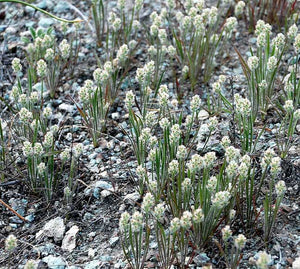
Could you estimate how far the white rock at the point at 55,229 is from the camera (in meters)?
3.33

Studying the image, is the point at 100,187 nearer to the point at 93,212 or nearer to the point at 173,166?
the point at 93,212

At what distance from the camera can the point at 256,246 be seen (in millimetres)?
3041

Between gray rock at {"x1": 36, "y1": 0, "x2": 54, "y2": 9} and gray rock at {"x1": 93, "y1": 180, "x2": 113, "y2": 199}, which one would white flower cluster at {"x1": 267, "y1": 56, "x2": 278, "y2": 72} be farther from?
gray rock at {"x1": 36, "y1": 0, "x2": 54, "y2": 9}

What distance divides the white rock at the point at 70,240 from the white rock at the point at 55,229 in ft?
0.14

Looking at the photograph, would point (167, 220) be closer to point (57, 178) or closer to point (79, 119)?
point (57, 178)

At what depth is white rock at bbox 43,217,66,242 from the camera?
3.33m

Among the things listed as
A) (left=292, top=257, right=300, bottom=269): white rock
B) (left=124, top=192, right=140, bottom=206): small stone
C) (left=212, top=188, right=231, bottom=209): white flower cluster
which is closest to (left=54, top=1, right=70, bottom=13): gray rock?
(left=124, top=192, right=140, bottom=206): small stone

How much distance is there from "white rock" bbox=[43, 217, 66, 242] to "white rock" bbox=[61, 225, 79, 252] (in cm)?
4

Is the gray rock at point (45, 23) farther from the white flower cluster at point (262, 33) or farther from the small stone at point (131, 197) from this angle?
the small stone at point (131, 197)

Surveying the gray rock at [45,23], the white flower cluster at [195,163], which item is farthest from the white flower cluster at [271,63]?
the gray rock at [45,23]

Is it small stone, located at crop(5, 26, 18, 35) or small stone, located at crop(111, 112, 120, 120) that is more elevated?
small stone, located at crop(5, 26, 18, 35)

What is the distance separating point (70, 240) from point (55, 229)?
0.15 meters

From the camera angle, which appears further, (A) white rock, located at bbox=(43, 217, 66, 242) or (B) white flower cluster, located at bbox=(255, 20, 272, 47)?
(B) white flower cluster, located at bbox=(255, 20, 272, 47)

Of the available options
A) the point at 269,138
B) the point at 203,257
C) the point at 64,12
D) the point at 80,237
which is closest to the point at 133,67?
the point at 64,12
